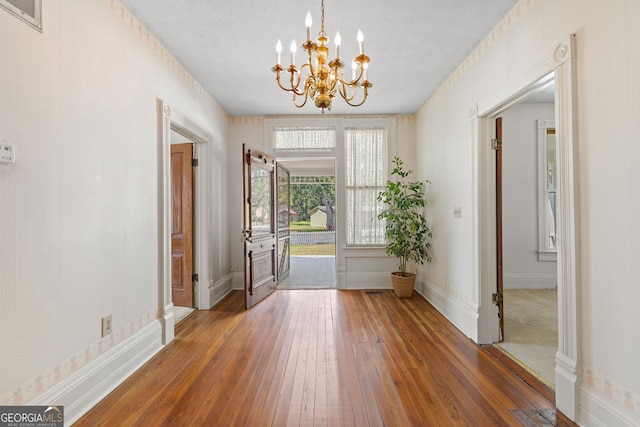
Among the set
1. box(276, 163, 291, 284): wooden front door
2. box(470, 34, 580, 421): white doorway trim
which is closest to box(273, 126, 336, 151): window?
box(276, 163, 291, 284): wooden front door

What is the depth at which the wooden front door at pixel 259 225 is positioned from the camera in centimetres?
420

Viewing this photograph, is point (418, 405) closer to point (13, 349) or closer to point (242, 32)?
point (13, 349)

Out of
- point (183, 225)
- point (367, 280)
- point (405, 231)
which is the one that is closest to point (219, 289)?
point (183, 225)

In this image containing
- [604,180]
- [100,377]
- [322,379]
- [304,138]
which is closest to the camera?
[604,180]

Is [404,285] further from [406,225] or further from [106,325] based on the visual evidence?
[106,325]

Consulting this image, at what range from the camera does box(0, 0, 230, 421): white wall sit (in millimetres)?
1612

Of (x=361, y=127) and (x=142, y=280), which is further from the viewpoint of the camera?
(x=361, y=127)

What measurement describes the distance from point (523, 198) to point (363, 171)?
2.60 meters

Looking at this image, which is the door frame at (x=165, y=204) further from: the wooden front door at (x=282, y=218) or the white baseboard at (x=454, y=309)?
the white baseboard at (x=454, y=309)

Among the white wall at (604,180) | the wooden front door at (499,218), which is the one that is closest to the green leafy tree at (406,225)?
the wooden front door at (499,218)

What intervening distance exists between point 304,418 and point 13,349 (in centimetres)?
157

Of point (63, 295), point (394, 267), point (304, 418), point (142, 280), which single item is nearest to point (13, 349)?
point (63, 295)

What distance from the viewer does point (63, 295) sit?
189 cm

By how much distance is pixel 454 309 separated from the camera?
3.56m
